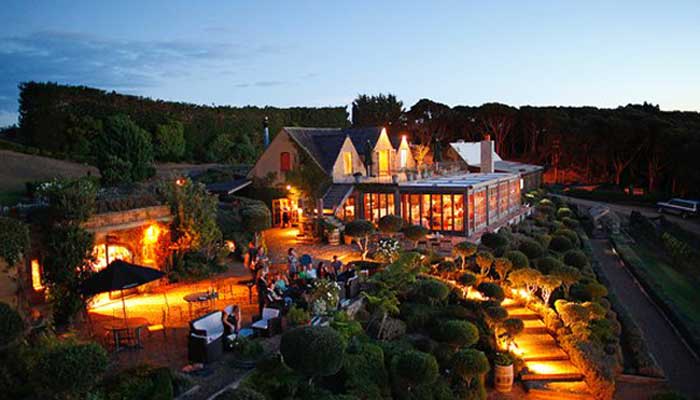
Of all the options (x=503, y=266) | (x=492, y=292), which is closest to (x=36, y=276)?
(x=492, y=292)

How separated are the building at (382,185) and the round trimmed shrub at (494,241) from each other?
2.91 metres

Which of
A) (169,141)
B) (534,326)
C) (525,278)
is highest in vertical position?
(169,141)

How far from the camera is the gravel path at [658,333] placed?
49.3 feet

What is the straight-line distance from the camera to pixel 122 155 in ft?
105

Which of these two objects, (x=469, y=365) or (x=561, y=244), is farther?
(x=561, y=244)

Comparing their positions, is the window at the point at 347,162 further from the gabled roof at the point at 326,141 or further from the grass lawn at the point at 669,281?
the grass lawn at the point at 669,281

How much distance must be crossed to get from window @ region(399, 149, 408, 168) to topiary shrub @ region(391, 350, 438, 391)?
990 inches

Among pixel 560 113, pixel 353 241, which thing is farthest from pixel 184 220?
pixel 560 113

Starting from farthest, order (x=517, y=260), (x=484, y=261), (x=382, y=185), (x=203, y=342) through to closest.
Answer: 1. (x=382, y=185)
2. (x=517, y=260)
3. (x=484, y=261)
4. (x=203, y=342)

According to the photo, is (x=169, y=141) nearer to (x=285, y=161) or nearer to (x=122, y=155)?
(x=122, y=155)

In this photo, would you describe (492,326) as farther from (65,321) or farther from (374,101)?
(374,101)

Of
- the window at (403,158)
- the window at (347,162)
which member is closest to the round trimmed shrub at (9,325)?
the window at (347,162)

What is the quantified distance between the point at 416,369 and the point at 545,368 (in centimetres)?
522

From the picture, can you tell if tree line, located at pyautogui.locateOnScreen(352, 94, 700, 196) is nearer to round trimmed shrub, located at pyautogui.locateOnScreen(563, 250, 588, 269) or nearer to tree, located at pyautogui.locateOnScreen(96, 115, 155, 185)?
round trimmed shrub, located at pyautogui.locateOnScreen(563, 250, 588, 269)
